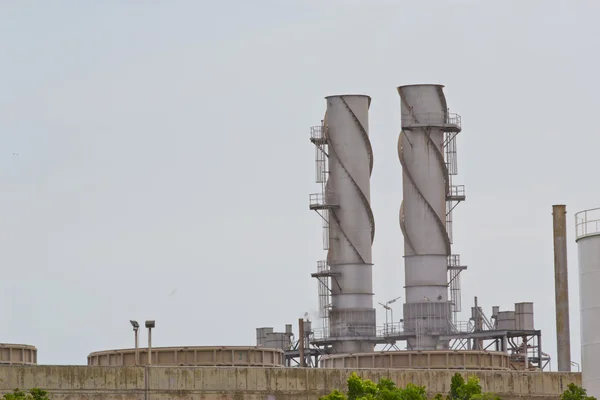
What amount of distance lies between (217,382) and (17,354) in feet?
34.9

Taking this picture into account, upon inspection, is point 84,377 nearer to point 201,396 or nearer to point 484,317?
point 201,396

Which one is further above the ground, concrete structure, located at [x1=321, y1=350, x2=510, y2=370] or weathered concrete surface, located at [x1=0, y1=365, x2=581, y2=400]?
concrete structure, located at [x1=321, y1=350, x2=510, y2=370]

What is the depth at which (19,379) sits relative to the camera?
215 feet

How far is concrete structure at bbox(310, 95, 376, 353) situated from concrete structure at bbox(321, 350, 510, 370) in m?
13.9

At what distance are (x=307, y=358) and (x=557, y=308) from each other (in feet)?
71.3

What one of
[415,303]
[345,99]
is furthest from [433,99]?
[415,303]

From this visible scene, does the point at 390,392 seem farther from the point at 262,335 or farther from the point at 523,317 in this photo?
the point at 262,335

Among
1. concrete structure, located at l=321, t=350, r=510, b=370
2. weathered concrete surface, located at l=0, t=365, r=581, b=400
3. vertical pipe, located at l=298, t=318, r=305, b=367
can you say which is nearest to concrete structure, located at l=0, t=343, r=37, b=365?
weathered concrete surface, located at l=0, t=365, r=581, b=400

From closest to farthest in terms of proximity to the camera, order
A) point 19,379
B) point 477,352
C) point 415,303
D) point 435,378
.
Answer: point 19,379 < point 435,378 < point 477,352 < point 415,303

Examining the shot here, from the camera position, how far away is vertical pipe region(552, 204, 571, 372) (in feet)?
262

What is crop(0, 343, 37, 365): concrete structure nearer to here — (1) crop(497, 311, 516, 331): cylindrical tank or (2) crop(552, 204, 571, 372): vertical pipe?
(2) crop(552, 204, 571, 372): vertical pipe

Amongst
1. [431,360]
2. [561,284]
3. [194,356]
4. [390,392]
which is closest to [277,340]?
[431,360]

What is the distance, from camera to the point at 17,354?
245 feet

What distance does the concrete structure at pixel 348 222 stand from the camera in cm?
9550
